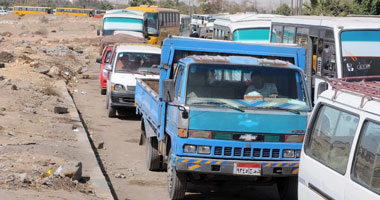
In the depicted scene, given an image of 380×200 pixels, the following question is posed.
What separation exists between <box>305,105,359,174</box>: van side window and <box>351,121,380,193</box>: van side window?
0.17 m

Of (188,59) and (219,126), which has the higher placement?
(188,59)

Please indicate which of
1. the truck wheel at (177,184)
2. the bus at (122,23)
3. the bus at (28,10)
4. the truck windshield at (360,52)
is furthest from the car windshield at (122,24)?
the bus at (28,10)

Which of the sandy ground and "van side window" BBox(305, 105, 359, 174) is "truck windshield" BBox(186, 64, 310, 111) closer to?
the sandy ground

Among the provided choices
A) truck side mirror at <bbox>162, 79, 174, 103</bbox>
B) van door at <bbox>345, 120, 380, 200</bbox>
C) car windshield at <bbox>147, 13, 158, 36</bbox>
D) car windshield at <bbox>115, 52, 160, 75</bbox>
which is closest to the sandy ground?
truck side mirror at <bbox>162, 79, 174, 103</bbox>

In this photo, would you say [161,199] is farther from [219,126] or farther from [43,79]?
[43,79]

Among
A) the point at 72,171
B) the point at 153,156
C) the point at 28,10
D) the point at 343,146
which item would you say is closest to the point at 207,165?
the point at 72,171

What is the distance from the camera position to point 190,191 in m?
10.0

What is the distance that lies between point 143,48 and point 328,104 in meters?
12.7

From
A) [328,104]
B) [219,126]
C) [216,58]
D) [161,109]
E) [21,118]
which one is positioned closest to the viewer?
[328,104]

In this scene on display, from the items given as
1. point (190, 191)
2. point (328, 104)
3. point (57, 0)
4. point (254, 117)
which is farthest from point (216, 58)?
point (57, 0)

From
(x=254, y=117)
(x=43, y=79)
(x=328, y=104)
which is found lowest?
A: (x=43, y=79)

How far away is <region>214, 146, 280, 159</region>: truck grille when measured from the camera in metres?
8.47

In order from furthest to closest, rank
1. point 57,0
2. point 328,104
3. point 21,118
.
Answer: point 57,0 < point 21,118 < point 328,104

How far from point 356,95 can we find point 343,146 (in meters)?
0.47
